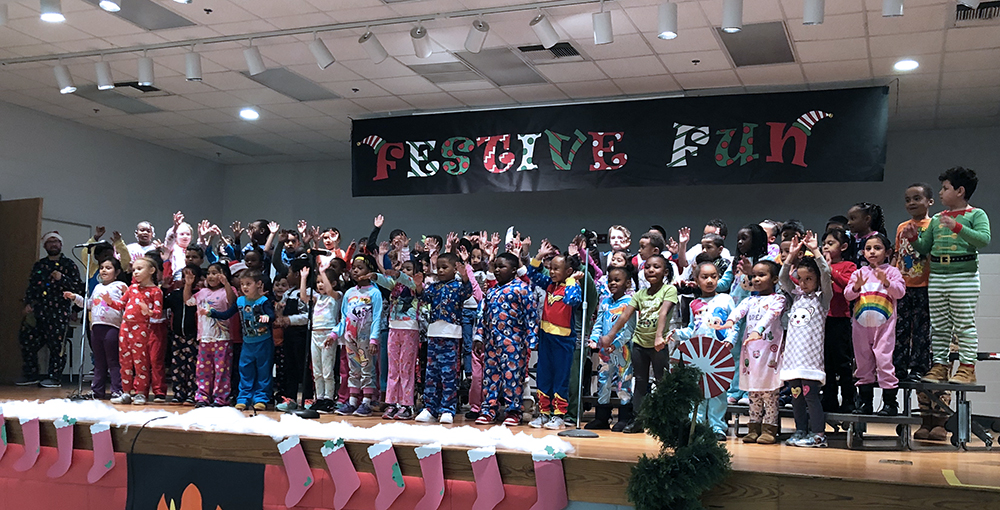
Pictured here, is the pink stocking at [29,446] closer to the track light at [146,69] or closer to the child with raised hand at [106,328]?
the child with raised hand at [106,328]

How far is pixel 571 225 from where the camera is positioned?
9.55 meters

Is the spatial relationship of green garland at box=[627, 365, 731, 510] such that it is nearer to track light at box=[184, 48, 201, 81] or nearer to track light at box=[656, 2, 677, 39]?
track light at box=[656, 2, 677, 39]

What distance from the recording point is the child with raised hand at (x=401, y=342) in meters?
5.41

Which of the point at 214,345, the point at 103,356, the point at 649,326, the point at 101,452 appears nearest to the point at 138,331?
the point at 103,356

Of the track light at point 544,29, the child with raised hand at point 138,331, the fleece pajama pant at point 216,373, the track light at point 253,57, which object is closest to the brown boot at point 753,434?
the track light at point 544,29

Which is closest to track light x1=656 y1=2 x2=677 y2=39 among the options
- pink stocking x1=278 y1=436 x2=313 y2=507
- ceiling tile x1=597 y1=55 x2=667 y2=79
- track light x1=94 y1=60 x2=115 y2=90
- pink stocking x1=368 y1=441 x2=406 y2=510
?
ceiling tile x1=597 y1=55 x2=667 y2=79

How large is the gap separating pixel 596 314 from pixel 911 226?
1878mm

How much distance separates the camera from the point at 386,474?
3945 mm

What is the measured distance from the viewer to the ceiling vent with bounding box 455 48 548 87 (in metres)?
6.78

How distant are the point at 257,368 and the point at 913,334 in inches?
159

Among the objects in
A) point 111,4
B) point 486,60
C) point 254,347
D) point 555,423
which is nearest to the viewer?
point 555,423

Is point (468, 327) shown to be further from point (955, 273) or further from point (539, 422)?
point (955, 273)

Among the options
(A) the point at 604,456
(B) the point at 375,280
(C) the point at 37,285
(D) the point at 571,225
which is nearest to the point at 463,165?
(D) the point at 571,225

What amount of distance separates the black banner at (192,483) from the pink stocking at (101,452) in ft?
0.37
